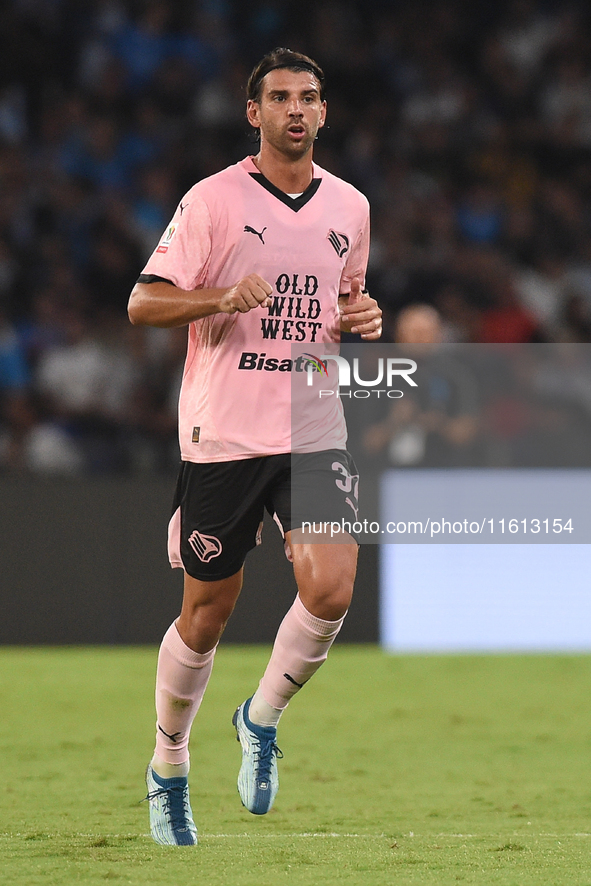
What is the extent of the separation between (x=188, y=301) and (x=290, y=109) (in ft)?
2.34

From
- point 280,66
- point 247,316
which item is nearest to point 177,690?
point 247,316

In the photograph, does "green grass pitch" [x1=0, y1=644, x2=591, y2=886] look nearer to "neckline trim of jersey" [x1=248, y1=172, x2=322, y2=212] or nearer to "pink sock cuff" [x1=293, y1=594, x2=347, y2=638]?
"pink sock cuff" [x1=293, y1=594, x2=347, y2=638]

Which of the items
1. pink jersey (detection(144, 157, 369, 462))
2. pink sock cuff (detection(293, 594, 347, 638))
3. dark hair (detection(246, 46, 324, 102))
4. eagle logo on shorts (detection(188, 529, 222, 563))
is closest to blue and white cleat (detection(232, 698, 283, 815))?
pink sock cuff (detection(293, 594, 347, 638))

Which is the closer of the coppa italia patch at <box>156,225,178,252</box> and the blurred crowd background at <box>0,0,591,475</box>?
the coppa italia patch at <box>156,225,178,252</box>

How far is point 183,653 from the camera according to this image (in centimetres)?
420

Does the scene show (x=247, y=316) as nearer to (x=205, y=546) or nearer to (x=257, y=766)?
(x=205, y=546)

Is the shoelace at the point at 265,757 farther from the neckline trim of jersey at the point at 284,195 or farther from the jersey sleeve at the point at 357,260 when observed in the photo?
the neckline trim of jersey at the point at 284,195

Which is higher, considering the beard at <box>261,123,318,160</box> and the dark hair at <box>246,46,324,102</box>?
the dark hair at <box>246,46,324,102</box>

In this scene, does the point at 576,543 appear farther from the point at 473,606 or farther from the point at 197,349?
the point at 197,349

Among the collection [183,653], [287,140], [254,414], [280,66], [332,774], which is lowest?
[332,774]

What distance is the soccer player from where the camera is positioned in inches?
160

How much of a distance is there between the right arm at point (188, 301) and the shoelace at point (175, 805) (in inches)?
58.4

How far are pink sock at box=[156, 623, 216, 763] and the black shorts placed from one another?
11.1 inches

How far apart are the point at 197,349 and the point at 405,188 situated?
26.4 ft
